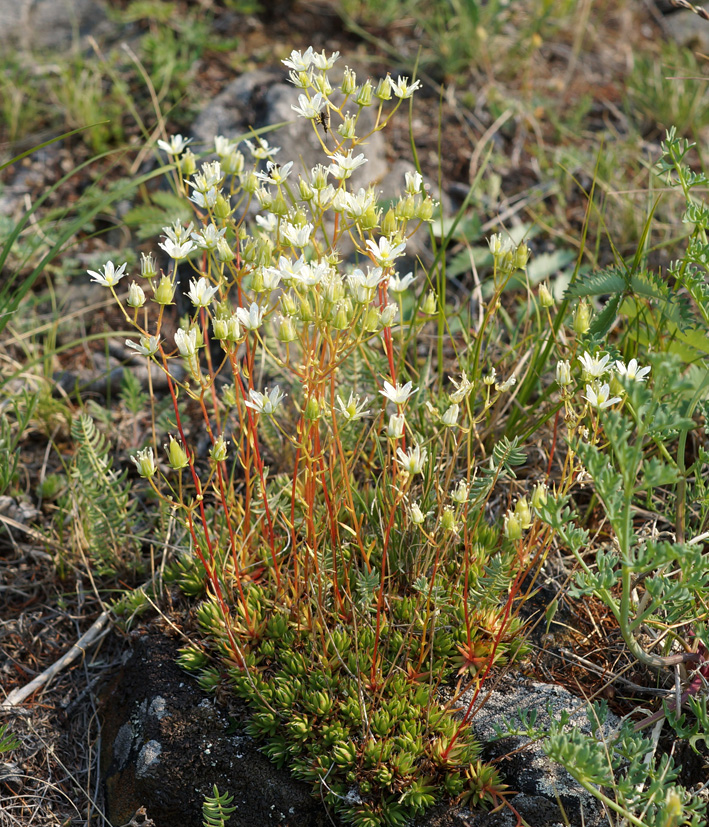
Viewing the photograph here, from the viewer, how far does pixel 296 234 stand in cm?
174

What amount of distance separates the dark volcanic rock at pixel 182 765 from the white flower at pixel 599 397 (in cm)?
127

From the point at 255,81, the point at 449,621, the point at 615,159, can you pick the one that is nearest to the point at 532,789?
the point at 449,621

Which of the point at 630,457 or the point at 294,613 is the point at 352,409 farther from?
the point at 294,613

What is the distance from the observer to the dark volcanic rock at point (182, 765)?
1.96 meters

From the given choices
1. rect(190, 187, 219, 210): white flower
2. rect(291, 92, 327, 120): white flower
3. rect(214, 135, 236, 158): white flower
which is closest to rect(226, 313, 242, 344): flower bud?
rect(190, 187, 219, 210): white flower

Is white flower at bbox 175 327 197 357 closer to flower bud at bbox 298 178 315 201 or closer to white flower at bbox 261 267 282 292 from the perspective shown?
white flower at bbox 261 267 282 292

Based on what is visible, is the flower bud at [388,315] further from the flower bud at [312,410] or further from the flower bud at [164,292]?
the flower bud at [164,292]

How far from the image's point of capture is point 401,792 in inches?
73.5

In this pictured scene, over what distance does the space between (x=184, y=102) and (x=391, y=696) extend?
134 inches

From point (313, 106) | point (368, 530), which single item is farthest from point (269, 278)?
point (368, 530)

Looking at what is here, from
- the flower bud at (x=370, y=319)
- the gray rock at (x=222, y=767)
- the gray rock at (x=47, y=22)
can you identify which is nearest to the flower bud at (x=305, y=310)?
the flower bud at (x=370, y=319)

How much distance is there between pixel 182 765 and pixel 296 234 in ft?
4.78

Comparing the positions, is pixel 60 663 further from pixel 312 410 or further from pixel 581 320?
pixel 581 320

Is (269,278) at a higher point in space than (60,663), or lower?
higher
